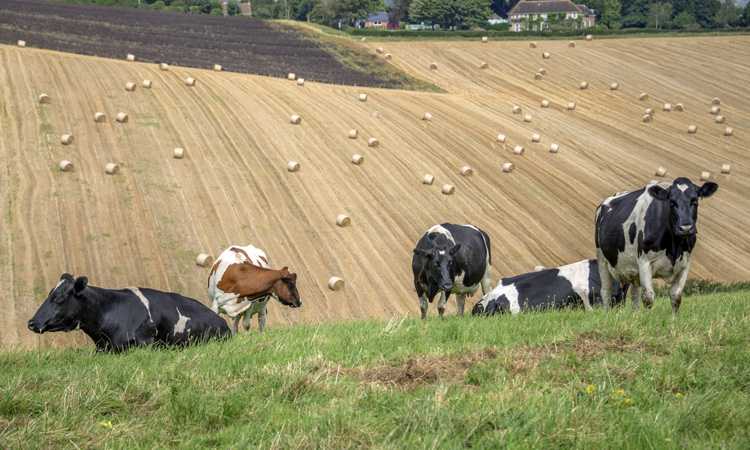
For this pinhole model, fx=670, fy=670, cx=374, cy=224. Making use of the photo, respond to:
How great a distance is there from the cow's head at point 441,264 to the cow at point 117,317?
16.9 ft

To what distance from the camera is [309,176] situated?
2431cm

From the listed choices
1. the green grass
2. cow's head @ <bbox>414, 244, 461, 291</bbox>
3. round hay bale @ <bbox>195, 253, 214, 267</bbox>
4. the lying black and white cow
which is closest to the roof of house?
round hay bale @ <bbox>195, 253, 214, 267</bbox>

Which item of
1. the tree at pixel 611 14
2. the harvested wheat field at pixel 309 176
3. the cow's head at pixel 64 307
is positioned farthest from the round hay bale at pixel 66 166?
the tree at pixel 611 14

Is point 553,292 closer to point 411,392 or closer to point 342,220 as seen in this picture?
point 342,220

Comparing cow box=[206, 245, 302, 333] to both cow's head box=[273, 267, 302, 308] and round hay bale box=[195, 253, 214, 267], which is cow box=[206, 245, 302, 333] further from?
round hay bale box=[195, 253, 214, 267]

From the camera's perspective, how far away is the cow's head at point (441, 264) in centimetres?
1406

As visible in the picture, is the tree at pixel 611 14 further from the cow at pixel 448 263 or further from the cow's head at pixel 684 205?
the cow's head at pixel 684 205

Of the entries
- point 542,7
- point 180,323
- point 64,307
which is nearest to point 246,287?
point 180,323

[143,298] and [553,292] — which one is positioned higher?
[143,298]

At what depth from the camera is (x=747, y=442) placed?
17.1 feet

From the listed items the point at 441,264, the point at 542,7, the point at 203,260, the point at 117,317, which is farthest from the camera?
the point at 542,7

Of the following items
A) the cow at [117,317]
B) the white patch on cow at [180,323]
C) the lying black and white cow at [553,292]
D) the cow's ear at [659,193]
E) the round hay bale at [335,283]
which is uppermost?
the cow's ear at [659,193]

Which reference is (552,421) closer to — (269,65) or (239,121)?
(239,121)

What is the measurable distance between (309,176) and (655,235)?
1462cm
